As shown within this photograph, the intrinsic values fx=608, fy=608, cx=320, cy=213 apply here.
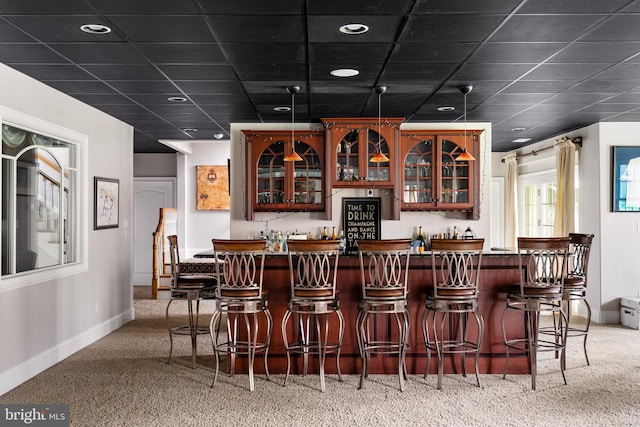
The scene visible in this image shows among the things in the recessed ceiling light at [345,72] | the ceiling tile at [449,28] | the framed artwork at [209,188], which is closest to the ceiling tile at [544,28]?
the ceiling tile at [449,28]

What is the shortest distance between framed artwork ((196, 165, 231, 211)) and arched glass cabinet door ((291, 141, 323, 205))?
3699mm

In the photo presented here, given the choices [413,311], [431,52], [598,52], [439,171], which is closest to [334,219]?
[439,171]

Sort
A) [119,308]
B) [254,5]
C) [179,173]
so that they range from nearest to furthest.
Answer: [254,5]
[119,308]
[179,173]

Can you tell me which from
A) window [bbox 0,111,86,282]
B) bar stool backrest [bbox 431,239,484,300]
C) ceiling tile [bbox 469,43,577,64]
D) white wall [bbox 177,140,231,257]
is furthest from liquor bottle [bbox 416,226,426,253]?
white wall [bbox 177,140,231,257]

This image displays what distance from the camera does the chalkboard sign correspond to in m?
8.06

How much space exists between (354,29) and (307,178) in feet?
12.3

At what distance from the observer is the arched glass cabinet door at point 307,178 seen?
7.74 m

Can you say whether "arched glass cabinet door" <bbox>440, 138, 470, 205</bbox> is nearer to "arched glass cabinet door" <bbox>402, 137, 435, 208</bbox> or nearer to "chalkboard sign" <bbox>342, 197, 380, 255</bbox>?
"arched glass cabinet door" <bbox>402, 137, 435, 208</bbox>

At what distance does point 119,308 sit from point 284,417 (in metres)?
4.12

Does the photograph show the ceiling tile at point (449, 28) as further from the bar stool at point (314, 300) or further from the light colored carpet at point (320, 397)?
the light colored carpet at point (320, 397)

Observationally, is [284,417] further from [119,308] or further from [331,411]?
[119,308]

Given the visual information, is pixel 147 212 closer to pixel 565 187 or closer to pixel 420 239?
pixel 420 239

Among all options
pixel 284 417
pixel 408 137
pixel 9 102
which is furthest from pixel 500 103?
pixel 9 102

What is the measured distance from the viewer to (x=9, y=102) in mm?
4820
